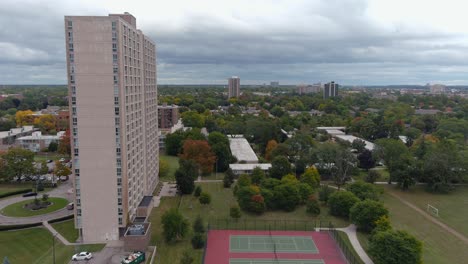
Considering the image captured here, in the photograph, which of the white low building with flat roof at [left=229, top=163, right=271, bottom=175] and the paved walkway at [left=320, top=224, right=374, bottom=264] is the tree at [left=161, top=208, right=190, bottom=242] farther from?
the white low building with flat roof at [left=229, top=163, right=271, bottom=175]

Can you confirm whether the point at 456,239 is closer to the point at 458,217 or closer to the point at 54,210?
the point at 458,217

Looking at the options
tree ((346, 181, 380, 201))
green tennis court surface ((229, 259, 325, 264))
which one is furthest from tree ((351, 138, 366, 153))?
green tennis court surface ((229, 259, 325, 264))

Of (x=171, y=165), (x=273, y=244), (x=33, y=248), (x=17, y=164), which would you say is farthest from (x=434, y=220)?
(x=17, y=164)

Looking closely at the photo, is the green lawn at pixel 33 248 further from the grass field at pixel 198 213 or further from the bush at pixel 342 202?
the bush at pixel 342 202

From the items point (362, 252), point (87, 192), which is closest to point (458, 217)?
point (362, 252)

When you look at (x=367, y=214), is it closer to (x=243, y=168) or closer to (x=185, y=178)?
(x=185, y=178)
